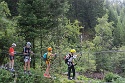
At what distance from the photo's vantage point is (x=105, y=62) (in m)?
27.2

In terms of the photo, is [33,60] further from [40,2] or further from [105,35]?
[105,35]

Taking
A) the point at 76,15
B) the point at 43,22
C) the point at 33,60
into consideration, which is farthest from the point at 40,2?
the point at 76,15

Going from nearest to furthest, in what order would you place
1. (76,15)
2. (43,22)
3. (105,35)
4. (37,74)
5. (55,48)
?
(37,74) < (43,22) < (55,48) < (105,35) < (76,15)

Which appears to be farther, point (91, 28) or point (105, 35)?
point (91, 28)

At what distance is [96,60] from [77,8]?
51.1 ft

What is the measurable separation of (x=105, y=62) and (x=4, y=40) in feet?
48.0

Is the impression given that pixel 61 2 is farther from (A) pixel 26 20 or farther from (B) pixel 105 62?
(B) pixel 105 62

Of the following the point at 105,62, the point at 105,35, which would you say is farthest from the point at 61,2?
the point at 105,35

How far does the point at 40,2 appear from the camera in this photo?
1533 cm

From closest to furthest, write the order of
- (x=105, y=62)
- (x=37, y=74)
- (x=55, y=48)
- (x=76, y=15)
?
(x=37, y=74) < (x=55, y=48) < (x=105, y=62) < (x=76, y=15)

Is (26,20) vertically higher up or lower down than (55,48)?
higher up

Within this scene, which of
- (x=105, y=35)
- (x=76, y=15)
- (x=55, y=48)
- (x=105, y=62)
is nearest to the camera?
(x=55, y=48)

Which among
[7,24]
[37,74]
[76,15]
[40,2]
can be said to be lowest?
[37,74]

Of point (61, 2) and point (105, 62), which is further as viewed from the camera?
point (105, 62)
